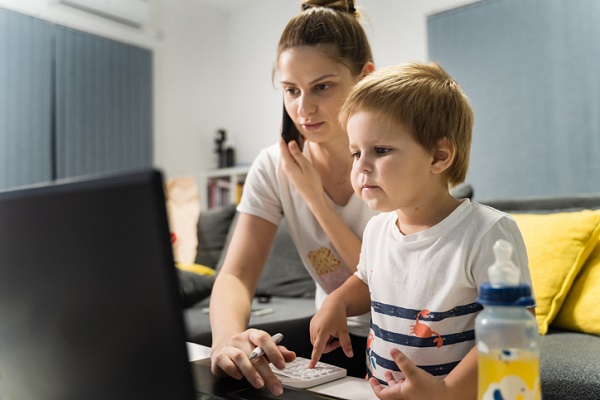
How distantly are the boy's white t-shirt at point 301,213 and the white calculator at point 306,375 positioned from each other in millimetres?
415

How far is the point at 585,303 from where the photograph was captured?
60.6 inches

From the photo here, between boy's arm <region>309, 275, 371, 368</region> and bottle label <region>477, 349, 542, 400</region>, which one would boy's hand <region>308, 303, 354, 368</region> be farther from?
bottle label <region>477, 349, 542, 400</region>

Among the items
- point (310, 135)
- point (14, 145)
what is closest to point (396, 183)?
point (310, 135)

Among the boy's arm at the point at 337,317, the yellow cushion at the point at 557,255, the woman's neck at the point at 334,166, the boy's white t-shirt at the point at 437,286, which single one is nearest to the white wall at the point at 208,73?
the yellow cushion at the point at 557,255

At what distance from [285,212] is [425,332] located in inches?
22.1

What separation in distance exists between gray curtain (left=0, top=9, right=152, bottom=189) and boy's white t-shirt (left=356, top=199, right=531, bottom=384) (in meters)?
3.09

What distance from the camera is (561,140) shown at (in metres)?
2.53

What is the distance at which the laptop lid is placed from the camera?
392mm

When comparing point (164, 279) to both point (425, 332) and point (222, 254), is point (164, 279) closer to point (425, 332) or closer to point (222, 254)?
point (425, 332)

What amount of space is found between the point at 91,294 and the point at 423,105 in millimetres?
566

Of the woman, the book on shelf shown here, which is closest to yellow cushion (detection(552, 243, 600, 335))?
the woman

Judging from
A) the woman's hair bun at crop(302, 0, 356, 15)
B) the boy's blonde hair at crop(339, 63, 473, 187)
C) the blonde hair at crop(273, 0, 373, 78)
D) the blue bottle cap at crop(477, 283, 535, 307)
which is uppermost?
the woman's hair bun at crop(302, 0, 356, 15)

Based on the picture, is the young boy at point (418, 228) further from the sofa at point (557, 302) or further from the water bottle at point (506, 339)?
the sofa at point (557, 302)

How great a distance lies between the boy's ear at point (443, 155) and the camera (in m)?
0.84
